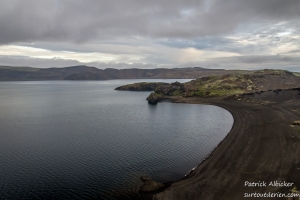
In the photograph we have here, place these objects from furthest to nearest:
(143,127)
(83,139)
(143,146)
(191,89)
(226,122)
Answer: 1. (191,89)
2. (226,122)
3. (143,127)
4. (83,139)
5. (143,146)

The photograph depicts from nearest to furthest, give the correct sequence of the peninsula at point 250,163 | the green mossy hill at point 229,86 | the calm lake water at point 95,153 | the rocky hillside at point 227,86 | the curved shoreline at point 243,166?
1. the peninsula at point 250,163
2. the curved shoreline at point 243,166
3. the calm lake water at point 95,153
4. the rocky hillside at point 227,86
5. the green mossy hill at point 229,86

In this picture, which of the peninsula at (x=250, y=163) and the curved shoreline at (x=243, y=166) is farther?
the curved shoreline at (x=243, y=166)

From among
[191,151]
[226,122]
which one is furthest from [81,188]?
[226,122]

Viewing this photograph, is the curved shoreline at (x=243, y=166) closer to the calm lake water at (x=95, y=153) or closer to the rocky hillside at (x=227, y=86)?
the calm lake water at (x=95, y=153)

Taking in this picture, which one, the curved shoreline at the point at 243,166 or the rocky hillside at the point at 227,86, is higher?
the rocky hillside at the point at 227,86

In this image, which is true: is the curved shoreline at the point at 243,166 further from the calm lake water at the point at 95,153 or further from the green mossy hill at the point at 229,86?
the green mossy hill at the point at 229,86

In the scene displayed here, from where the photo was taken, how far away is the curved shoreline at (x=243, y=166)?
113 ft

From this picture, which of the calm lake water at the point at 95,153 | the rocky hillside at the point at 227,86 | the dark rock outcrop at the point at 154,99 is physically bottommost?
the calm lake water at the point at 95,153

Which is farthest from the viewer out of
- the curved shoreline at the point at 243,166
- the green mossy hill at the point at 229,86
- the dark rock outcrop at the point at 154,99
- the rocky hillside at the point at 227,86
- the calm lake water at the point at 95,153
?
the green mossy hill at the point at 229,86

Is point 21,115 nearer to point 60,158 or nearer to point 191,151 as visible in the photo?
point 60,158

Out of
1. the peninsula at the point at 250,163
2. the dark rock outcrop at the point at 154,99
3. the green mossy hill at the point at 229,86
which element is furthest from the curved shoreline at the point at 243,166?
the green mossy hill at the point at 229,86

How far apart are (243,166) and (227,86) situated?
137 metres

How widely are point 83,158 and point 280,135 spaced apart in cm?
4963

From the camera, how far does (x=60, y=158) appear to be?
4897 centimetres
